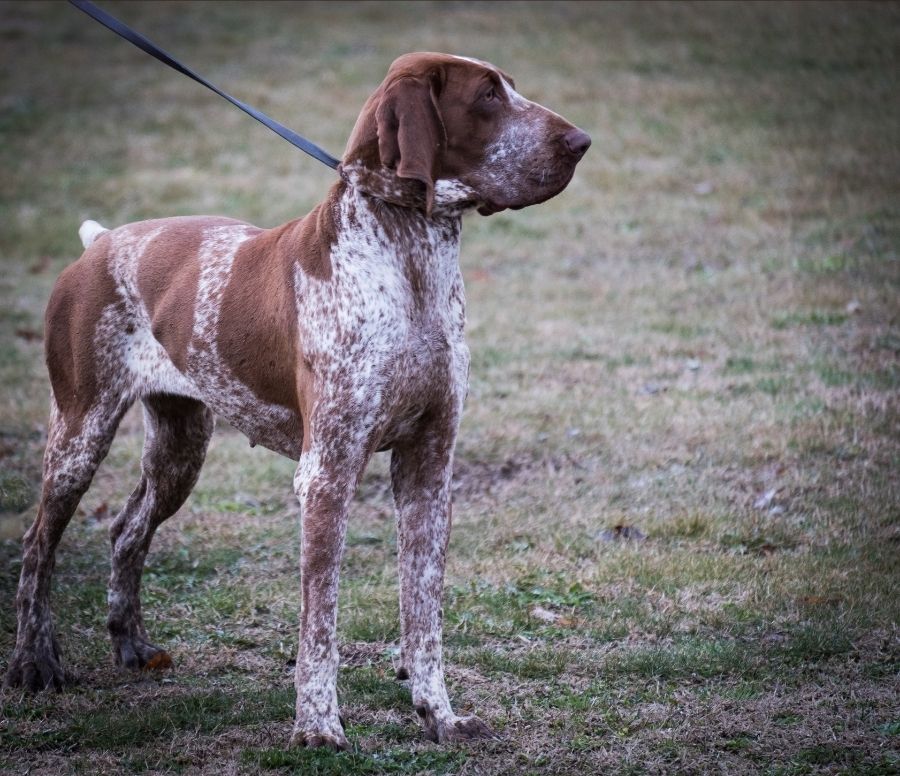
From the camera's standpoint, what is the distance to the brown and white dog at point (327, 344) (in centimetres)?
372

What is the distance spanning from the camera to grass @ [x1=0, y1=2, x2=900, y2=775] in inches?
163

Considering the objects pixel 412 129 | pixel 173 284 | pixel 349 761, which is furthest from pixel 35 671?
pixel 412 129

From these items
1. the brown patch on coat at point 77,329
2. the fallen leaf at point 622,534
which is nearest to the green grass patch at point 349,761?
the brown patch on coat at point 77,329

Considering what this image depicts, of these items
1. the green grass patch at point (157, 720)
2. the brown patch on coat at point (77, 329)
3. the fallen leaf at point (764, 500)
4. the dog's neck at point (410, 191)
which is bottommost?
the green grass patch at point (157, 720)

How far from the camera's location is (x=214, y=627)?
5102 millimetres

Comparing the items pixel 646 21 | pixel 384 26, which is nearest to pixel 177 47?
pixel 384 26

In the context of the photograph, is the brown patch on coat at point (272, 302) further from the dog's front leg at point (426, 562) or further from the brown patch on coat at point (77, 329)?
the brown patch on coat at point (77, 329)

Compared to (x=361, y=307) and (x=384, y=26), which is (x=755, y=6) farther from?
(x=361, y=307)

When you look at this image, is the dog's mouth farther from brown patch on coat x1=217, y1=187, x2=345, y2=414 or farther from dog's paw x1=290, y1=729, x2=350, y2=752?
dog's paw x1=290, y1=729, x2=350, y2=752

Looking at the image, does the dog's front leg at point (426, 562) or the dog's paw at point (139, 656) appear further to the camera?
the dog's paw at point (139, 656)

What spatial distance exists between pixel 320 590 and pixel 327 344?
795 mm

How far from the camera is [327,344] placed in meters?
3.78

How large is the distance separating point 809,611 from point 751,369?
11.8ft

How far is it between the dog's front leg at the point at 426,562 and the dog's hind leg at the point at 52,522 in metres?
1.22
